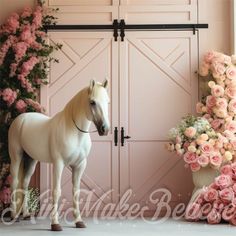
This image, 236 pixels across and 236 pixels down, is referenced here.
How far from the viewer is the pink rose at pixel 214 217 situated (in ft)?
14.0

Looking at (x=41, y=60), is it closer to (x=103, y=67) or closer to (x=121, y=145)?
(x=103, y=67)

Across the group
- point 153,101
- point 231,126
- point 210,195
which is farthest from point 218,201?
point 153,101

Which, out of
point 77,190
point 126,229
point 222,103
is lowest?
point 126,229

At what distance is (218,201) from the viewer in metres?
4.28

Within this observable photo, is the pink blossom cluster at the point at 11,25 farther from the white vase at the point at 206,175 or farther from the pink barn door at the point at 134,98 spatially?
the white vase at the point at 206,175

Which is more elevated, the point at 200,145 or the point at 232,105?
the point at 232,105

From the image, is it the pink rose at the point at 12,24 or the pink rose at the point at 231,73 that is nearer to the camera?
the pink rose at the point at 231,73

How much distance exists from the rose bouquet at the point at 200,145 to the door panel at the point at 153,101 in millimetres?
526

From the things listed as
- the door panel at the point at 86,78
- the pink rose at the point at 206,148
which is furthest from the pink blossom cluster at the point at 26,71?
the pink rose at the point at 206,148

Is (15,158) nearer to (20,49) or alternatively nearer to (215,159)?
(20,49)

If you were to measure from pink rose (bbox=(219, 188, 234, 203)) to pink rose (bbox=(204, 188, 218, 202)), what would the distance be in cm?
6

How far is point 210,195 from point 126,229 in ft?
3.05

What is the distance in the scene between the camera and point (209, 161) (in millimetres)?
4457

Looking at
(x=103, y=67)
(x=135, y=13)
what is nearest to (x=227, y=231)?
(x=103, y=67)
